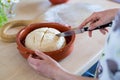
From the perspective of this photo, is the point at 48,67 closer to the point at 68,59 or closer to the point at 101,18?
the point at 68,59

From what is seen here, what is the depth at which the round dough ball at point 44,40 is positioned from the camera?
780 millimetres

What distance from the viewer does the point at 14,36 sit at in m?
0.90

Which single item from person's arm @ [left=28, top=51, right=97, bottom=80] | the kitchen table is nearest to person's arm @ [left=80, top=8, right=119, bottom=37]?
the kitchen table

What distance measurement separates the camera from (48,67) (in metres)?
0.72

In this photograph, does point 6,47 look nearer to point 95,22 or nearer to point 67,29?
point 67,29

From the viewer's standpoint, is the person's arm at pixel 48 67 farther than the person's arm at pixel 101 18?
No

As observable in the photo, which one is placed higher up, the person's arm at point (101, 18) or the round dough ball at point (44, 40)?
the person's arm at point (101, 18)

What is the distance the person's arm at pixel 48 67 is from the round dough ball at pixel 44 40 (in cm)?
5

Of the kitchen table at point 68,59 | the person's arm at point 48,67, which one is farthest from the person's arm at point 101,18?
the person's arm at point 48,67

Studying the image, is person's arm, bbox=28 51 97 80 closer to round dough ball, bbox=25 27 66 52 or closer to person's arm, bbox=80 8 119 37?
round dough ball, bbox=25 27 66 52

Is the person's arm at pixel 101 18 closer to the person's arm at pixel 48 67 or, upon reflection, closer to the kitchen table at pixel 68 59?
the kitchen table at pixel 68 59

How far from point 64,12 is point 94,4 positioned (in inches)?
7.5

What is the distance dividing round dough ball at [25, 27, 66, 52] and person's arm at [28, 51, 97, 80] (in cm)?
5

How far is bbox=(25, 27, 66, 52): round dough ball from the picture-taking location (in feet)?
2.56
